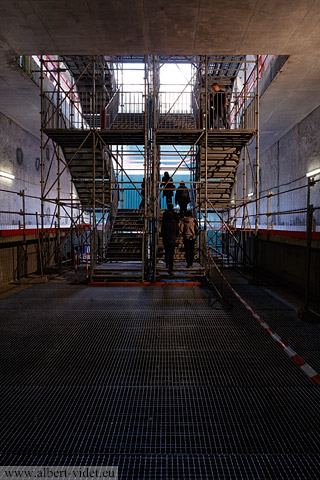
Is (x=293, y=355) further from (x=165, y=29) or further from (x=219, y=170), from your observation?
(x=219, y=170)

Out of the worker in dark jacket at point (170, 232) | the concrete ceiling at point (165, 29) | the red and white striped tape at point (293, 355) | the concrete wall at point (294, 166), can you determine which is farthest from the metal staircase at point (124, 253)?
the concrete ceiling at point (165, 29)

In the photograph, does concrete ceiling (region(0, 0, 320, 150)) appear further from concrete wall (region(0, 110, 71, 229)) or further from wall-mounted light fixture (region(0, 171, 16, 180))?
wall-mounted light fixture (region(0, 171, 16, 180))

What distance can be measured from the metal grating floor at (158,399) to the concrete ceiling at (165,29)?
22.6 feet

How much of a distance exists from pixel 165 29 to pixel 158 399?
28.3 feet

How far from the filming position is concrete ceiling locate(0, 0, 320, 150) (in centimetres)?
725

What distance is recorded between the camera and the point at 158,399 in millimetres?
3041

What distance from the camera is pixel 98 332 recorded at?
4.90 metres

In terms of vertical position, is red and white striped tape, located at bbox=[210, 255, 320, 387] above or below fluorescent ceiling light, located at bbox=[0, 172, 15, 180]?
below

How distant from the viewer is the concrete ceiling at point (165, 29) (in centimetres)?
725

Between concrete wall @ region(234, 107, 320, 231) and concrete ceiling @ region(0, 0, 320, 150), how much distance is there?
331cm

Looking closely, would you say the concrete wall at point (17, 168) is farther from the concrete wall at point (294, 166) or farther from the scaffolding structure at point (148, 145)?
the concrete wall at point (294, 166)

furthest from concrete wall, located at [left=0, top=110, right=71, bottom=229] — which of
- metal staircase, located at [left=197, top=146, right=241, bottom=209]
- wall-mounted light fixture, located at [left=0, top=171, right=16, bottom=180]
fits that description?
→ metal staircase, located at [left=197, top=146, right=241, bottom=209]

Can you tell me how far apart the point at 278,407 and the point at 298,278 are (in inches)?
205

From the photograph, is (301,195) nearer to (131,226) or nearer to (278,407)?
(131,226)
